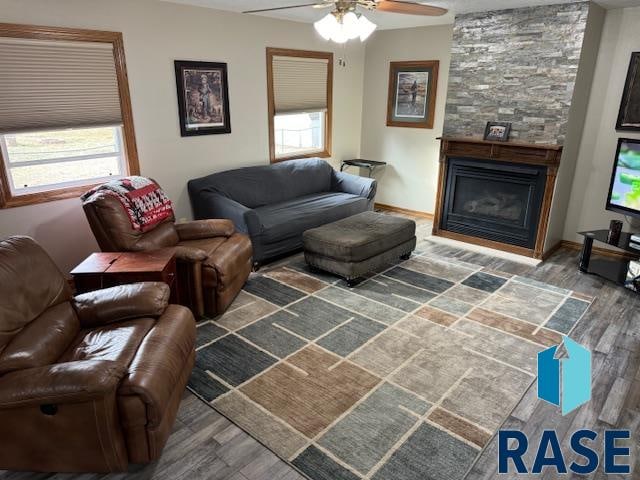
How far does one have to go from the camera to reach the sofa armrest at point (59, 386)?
5.92ft

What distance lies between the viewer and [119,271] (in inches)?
113

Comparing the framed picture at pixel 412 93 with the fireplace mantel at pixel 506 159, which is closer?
the fireplace mantel at pixel 506 159

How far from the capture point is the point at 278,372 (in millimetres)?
2785

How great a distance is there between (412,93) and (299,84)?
4.96 feet

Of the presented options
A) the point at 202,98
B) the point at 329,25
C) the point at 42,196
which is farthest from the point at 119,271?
the point at 202,98

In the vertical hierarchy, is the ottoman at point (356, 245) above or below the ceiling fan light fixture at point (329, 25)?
below

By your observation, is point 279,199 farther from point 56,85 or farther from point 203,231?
point 56,85

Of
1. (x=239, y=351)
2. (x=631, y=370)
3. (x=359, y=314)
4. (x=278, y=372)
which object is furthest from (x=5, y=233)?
(x=631, y=370)

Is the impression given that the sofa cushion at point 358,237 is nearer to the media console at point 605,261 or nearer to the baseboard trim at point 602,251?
the media console at point 605,261

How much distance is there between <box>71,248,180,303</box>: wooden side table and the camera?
286cm

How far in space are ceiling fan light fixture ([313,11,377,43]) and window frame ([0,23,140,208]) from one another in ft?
6.43

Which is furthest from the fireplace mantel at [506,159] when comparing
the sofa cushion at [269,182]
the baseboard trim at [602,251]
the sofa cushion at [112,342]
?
the sofa cushion at [112,342]

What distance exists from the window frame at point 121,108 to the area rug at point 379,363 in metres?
1.66

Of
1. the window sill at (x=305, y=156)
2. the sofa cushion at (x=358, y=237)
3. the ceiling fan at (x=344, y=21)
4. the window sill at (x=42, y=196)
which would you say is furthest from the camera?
the window sill at (x=305, y=156)
